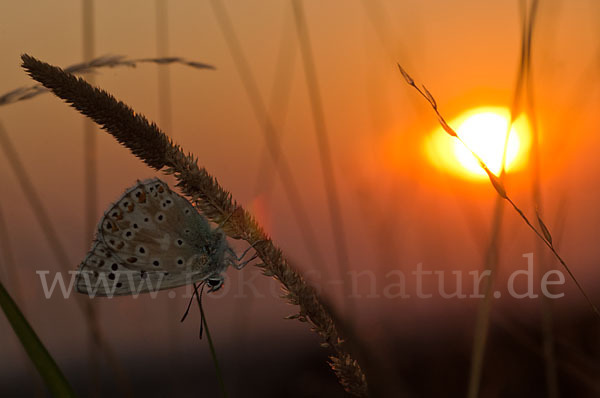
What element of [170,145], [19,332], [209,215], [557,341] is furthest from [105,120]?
[557,341]

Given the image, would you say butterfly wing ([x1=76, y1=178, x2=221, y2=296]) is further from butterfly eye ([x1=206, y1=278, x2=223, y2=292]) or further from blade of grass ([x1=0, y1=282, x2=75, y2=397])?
blade of grass ([x1=0, y1=282, x2=75, y2=397])

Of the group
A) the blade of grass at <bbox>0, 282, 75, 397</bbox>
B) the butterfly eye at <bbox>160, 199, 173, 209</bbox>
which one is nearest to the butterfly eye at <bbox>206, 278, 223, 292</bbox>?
the butterfly eye at <bbox>160, 199, 173, 209</bbox>

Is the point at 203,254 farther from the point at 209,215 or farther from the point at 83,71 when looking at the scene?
the point at 83,71

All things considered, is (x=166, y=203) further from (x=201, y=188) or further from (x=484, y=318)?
(x=484, y=318)

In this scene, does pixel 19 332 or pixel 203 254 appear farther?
pixel 203 254

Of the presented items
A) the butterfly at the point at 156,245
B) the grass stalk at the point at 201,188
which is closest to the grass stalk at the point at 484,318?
the grass stalk at the point at 201,188

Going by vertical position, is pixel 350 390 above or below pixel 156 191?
below

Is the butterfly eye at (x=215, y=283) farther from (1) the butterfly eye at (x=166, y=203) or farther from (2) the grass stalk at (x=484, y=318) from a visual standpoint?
(2) the grass stalk at (x=484, y=318)

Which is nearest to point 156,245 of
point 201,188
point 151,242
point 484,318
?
point 151,242
